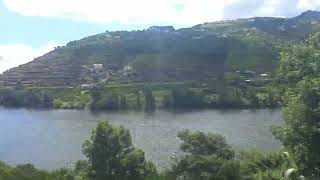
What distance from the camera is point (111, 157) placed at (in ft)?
114

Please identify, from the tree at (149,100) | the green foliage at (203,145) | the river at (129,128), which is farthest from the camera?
the tree at (149,100)

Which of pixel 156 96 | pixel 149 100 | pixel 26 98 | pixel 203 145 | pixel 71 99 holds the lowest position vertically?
pixel 26 98

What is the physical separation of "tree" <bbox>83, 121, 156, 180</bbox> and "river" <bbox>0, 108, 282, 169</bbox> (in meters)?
22.1

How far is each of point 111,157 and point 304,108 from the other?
53.8 feet

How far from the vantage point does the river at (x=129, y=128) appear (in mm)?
78650

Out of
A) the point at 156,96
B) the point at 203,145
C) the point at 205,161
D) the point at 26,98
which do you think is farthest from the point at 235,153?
the point at 26,98

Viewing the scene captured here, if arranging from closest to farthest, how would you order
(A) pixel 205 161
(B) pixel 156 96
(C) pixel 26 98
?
(A) pixel 205 161 < (B) pixel 156 96 < (C) pixel 26 98

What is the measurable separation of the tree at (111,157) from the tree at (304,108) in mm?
12859

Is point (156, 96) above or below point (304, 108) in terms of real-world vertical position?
below

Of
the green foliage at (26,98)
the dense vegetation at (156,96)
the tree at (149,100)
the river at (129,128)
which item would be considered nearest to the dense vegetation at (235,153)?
the river at (129,128)

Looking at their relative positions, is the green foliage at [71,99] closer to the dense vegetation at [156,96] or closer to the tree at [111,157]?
the dense vegetation at [156,96]

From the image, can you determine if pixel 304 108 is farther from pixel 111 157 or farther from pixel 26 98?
pixel 26 98

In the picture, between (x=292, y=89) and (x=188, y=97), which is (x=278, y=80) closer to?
(x=292, y=89)

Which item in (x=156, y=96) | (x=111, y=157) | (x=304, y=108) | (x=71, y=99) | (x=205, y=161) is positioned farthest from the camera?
(x=71, y=99)
